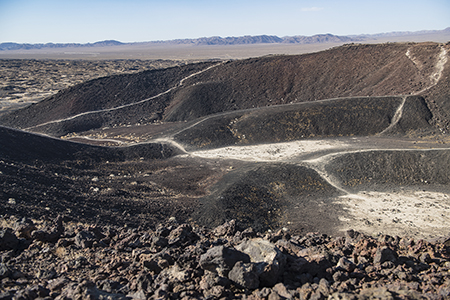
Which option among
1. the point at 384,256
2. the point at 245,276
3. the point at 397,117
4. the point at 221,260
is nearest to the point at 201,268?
the point at 221,260

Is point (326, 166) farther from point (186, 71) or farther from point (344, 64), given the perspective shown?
point (186, 71)

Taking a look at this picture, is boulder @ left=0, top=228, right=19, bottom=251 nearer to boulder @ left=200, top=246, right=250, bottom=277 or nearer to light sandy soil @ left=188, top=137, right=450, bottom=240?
boulder @ left=200, top=246, right=250, bottom=277

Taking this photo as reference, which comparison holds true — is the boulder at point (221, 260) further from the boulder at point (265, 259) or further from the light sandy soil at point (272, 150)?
the light sandy soil at point (272, 150)

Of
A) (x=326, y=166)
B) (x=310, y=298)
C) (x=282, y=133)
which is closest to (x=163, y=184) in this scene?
(x=326, y=166)

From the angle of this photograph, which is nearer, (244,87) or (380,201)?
(380,201)

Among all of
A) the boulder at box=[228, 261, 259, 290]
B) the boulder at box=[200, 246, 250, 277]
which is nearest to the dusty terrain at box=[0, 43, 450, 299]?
the boulder at box=[228, 261, 259, 290]

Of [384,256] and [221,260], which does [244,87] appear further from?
[221,260]
